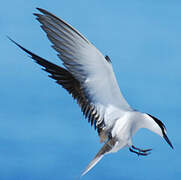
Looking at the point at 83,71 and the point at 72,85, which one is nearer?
the point at 83,71

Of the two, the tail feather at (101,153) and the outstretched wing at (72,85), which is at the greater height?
the outstretched wing at (72,85)

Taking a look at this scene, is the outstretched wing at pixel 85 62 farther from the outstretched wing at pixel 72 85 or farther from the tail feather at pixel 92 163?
the tail feather at pixel 92 163

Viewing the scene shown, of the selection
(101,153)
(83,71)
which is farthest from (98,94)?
(101,153)

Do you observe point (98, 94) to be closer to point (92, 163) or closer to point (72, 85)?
point (72, 85)

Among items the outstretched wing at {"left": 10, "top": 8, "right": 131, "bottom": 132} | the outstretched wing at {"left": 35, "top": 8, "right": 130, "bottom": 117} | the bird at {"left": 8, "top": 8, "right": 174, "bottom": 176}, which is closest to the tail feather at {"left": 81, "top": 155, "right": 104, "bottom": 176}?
the bird at {"left": 8, "top": 8, "right": 174, "bottom": 176}

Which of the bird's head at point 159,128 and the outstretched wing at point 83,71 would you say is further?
the bird's head at point 159,128

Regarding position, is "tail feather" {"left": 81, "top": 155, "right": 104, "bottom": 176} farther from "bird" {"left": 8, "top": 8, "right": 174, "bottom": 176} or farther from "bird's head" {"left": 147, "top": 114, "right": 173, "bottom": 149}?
"bird's head" {"left": 147, "top": 114, "right": 173, "bottom": 149}

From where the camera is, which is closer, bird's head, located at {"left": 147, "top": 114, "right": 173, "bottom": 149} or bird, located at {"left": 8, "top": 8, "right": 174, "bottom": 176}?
bird, located at {"left": 8, "top": 8, "right": 174, "bottom": 176}

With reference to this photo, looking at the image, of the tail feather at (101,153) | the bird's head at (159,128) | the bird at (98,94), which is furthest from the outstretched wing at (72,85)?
the bird's head at (159,128)

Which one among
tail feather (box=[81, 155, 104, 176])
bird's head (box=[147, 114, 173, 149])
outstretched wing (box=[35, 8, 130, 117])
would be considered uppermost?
outstretched wing (box=[35, 8, 130, 117])

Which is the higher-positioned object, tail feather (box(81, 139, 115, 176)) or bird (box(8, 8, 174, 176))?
bird (box(8, 8, 174, 176))

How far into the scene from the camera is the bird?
6.95 feet

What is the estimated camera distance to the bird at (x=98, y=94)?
2.12m

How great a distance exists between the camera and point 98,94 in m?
2.23
